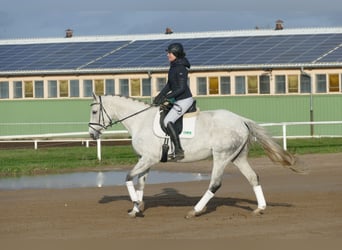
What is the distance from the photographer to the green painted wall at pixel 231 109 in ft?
147

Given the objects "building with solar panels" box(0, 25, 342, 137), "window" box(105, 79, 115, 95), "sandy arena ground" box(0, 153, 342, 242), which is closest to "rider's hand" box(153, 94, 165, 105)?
"sandy arena ground" box(0, 153, 342, 242)

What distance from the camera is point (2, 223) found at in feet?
48.5

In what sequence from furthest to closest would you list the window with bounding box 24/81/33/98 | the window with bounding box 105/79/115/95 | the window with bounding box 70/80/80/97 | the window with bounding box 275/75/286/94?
the window with bounding box 24/81/33/98
the window with bounding box 70/80/80/97
the window with bounding box 105/79/115/95
the window with bounding box 275/75/286/94

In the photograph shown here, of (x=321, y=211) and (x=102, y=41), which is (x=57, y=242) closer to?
(x=321, y=211)

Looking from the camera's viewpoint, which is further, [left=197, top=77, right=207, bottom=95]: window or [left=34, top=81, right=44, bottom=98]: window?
[left=34, top=81, right=44, bottom=98]: window

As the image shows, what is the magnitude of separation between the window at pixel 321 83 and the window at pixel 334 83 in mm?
233

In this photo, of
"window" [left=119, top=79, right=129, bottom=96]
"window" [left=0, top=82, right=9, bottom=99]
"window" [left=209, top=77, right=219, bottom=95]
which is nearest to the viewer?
"window" [left=209, top=77, right=219, bottom=95]

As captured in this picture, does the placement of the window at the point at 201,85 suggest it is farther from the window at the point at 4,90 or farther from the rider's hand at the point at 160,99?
the rider's hand at the point at 160,99

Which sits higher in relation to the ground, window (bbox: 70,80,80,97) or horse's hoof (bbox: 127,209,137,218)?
window (bbox: 70,80,80,97)

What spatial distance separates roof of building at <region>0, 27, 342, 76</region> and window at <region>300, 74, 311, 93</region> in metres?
0.78

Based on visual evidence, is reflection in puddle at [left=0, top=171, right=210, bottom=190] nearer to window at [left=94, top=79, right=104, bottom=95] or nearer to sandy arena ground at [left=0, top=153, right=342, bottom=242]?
sandy arena ground at [left=0, top=153, right=342, bottom=242]

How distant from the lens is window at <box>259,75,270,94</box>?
4628cm

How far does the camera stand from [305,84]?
149ft

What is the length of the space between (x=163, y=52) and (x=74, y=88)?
15.7ft
